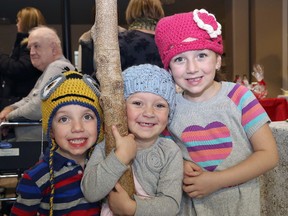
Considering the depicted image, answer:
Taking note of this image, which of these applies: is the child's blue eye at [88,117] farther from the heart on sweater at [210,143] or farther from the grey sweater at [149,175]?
the heart on sweater at [210,143]

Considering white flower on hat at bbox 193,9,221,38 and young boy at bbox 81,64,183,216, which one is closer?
young boy at bbox 81,64,183,216

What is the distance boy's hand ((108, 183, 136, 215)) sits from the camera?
3.72 ft

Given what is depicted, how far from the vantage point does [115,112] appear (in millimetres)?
1121

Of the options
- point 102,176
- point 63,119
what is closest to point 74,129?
point 63,119

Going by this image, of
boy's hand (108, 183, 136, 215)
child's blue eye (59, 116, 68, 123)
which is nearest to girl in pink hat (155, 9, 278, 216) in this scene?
boy's hand (108, 183, 136, 215)

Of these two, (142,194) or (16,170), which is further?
(16,170)

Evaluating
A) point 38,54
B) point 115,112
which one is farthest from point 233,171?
point 38,54

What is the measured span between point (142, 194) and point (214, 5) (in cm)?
646

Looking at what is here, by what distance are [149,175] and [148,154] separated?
0.21 feet

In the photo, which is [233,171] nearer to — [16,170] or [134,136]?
[134,136]

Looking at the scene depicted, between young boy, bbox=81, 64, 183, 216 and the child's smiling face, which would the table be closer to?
young boy, bbox=81, 64, 183, 216

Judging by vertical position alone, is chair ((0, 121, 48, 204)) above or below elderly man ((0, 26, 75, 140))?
below

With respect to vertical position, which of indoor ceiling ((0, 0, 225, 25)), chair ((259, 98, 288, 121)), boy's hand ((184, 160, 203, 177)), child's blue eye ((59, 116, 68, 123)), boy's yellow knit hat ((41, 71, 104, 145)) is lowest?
chair ((259, 98, 288, 121))

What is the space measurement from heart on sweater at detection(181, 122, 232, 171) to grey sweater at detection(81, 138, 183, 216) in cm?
7
